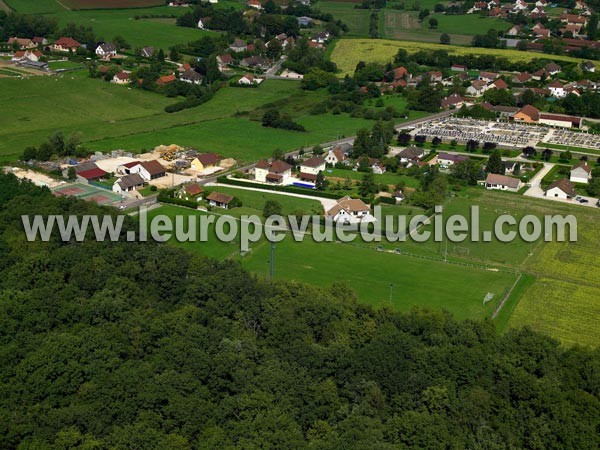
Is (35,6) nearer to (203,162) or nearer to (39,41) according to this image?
(39,41)

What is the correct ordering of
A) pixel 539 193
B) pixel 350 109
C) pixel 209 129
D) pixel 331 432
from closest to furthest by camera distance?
1. pixel 331 432
2. pixel 539 193
3. pixel 209 129
4. pixel 350 109

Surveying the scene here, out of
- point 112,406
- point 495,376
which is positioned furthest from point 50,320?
point 495,376

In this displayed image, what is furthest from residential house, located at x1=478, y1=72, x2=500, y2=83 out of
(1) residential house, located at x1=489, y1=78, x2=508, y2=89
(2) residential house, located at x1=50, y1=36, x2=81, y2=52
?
(2) residential house, located at x1=50, y1=36, x2=81, y2=52

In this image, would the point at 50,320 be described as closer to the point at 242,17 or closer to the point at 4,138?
the point at 4,138

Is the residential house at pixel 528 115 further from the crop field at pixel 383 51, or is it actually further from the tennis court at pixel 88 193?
the tennis court at pixel 88 193

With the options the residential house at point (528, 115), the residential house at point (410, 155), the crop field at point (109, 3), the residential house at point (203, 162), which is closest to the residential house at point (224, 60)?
the crop field at point (109, 3)

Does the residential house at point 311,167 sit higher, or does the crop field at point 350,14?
the crop field at point 350,14
